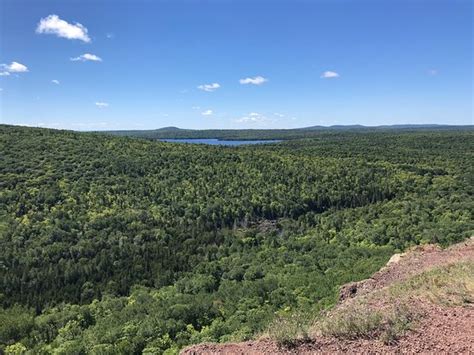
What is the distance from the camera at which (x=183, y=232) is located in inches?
2758

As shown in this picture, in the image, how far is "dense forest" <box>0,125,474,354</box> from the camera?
36.1 m

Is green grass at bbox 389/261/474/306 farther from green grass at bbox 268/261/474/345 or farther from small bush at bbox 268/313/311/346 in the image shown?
small bush at bbox 268/313/311/346

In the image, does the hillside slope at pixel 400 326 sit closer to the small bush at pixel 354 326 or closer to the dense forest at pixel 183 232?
the small bush at pixel 354 326

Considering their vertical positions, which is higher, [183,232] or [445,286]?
[445,286]

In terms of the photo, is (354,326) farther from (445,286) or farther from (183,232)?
(183,232)

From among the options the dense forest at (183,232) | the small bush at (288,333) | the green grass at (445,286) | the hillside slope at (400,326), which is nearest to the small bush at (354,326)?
the hillside slope at (400,326)

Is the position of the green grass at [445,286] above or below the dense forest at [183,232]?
above

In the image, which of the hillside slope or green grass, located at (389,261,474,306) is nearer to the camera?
the hillside slope

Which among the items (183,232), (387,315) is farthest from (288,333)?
(183,232)

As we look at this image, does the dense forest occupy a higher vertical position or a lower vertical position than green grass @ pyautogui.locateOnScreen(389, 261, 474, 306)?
lower

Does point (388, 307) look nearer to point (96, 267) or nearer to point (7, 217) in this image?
point (96, 267)

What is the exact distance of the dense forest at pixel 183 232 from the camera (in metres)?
36.1

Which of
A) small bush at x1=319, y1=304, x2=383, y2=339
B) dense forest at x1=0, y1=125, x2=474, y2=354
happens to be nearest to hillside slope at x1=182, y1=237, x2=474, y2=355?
small bush at x1=319, y1=304, x2=383, y2=339

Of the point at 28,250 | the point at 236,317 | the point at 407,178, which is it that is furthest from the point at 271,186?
the point at 236,317
